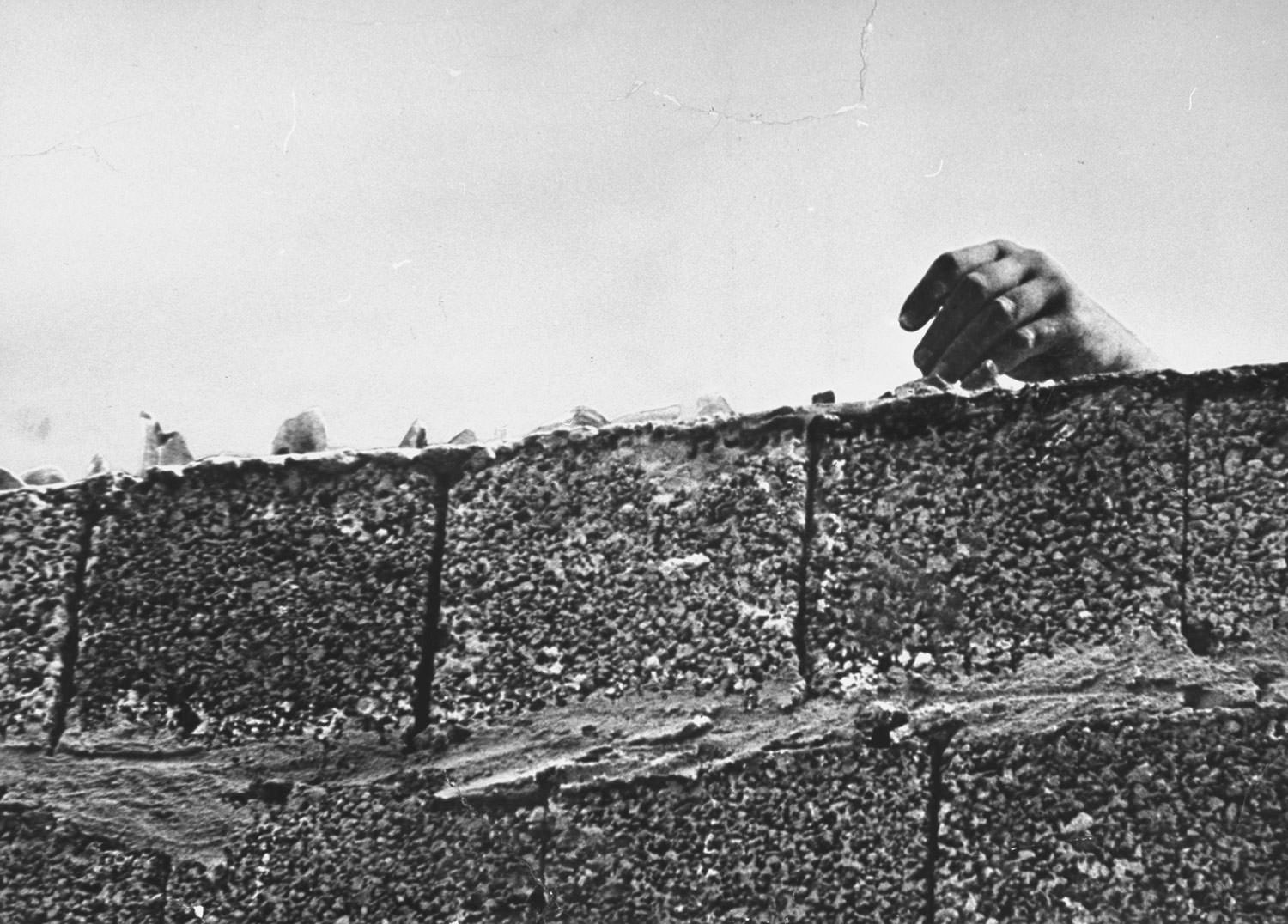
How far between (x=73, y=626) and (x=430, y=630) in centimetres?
67

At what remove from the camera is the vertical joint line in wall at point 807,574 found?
8.27ft

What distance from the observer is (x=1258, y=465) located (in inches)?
95.0

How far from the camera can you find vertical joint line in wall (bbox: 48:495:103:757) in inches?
109

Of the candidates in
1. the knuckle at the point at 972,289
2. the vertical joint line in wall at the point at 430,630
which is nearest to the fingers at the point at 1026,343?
the knuckle at the point at 972,289

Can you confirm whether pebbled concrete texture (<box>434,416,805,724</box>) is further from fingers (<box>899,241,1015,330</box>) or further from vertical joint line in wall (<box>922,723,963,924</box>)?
fingers (<box>899,241,1015,330</box>)

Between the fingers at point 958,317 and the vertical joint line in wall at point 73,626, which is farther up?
the fingers at point 958,317

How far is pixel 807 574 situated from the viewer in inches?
100

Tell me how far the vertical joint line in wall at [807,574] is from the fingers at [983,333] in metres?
0.71

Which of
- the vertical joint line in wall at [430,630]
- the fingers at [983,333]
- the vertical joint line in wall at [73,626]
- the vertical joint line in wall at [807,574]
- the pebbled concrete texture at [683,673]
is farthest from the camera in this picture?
the fingers at [983,333]

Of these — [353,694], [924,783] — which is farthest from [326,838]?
[924,783]

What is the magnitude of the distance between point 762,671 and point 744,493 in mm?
299

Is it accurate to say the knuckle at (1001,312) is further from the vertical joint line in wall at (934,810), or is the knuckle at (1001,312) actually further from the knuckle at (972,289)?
the vertical joint line in wall at (934,810)

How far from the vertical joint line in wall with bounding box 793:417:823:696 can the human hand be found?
0.70 meters

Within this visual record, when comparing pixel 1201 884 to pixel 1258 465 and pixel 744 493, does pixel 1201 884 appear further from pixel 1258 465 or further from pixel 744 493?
pixel 744 493
